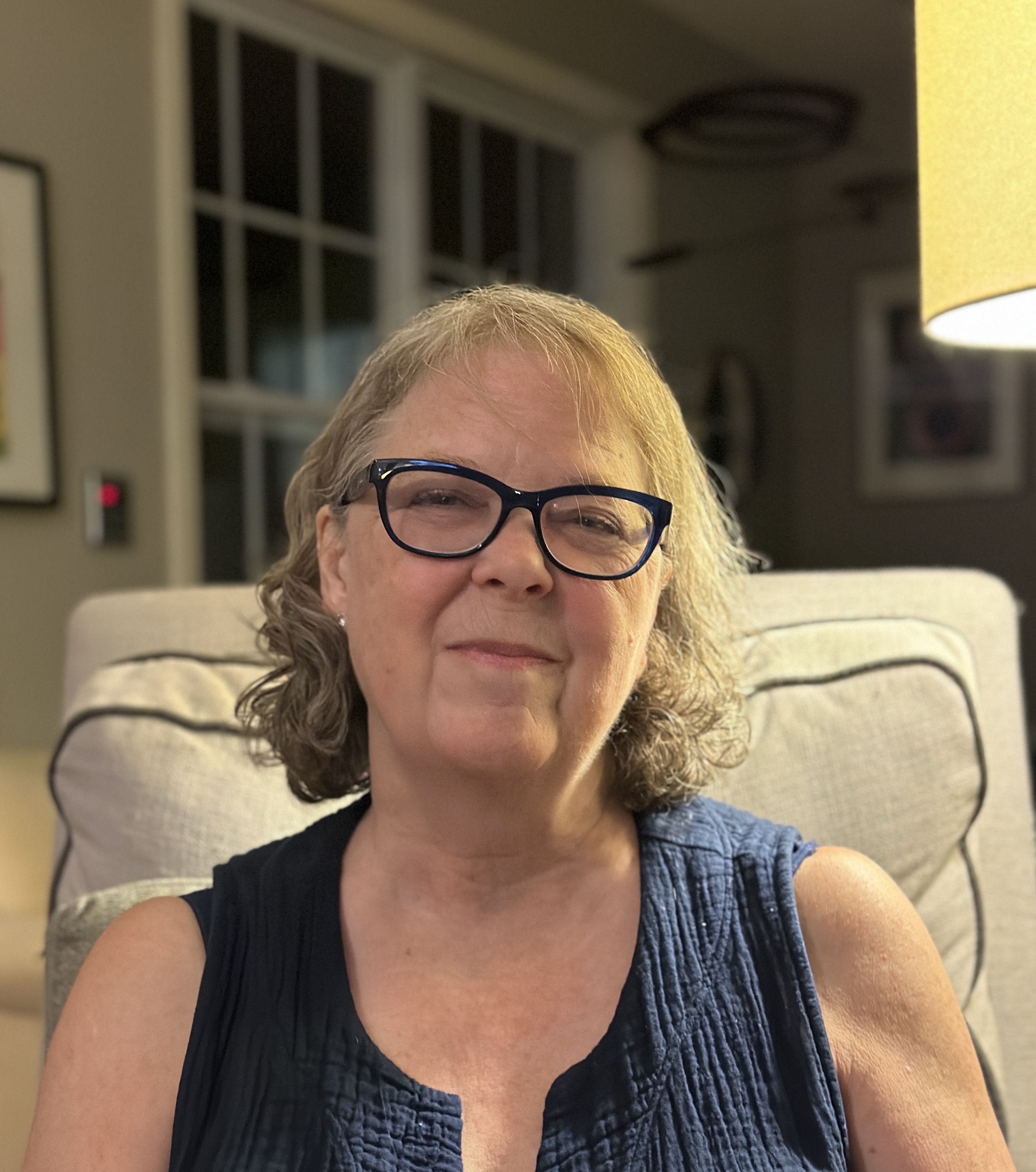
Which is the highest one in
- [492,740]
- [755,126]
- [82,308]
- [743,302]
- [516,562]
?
[755,126]

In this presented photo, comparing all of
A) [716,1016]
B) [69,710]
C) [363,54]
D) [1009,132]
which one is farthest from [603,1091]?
[363,54]

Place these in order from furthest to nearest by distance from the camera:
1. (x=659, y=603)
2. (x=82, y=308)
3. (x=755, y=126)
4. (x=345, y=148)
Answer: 1. (x=755, y=126)
2. (x=345, y=148)
3. (x=82, y=308)
4. (x=659, y=603)

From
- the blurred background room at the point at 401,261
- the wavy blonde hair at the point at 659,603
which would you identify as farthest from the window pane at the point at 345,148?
the wavy blonde hair at the point at 659,603

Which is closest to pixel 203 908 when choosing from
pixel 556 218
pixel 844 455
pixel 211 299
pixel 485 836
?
pixel 485 836

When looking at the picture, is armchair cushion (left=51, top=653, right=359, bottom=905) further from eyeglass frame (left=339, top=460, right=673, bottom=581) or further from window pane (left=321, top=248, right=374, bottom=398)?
window pane (left=321, top=248, right=374, bottom=398)

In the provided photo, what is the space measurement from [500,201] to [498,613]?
374cm

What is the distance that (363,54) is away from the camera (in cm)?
365

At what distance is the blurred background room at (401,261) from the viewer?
2680 mm

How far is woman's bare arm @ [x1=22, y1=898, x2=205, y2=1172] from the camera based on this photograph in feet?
2.72

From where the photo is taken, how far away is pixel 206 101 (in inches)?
128

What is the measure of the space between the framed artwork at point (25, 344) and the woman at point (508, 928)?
191 cm

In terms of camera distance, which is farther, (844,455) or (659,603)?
(844,455)

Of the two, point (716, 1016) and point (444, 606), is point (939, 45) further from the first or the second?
point (716, 1016)

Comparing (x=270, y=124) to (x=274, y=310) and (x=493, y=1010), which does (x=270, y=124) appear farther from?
(x=493, y=1010)
